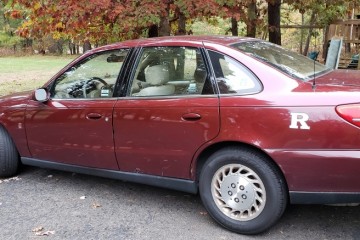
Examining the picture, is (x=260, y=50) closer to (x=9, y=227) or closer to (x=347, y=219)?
(x=347, y=219)

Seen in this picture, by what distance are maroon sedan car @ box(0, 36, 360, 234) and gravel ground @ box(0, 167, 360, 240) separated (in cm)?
28

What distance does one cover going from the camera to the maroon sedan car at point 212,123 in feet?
9.98

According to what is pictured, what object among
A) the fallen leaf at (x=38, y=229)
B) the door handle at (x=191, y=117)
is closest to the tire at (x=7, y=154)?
the fallen leaf at (x=38, y=229)

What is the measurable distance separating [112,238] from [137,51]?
172cm

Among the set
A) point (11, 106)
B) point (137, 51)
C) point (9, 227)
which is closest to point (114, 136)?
point (137, 51)

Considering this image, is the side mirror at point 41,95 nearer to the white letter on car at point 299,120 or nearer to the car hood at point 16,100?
the car hood at point 16,100

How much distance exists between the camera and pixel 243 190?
339 cm

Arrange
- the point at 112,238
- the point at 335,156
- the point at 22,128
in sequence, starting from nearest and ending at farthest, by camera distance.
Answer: the point at 335,156
the point at 112,238
the point at 22,128

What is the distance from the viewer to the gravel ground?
3.48 metres

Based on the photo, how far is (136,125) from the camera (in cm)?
377

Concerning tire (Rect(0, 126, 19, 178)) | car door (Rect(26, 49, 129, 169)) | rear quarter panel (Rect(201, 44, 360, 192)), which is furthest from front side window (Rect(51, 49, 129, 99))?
rear quarter panel (Rect(201, 44, 360, 192))

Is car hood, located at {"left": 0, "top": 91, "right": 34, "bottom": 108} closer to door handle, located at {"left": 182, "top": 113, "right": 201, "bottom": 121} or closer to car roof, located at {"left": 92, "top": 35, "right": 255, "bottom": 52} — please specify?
car roof, located at {"left": 92, "top": 35, "right": 255, "bottom": 52}

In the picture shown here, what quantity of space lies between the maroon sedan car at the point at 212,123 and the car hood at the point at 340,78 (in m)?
0.01

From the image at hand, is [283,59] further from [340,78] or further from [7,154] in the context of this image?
[7,154]
